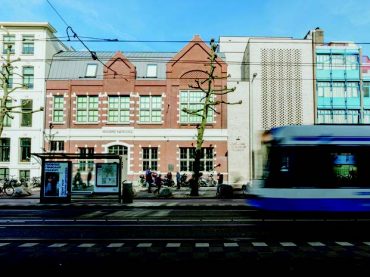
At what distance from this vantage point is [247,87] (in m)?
42.6

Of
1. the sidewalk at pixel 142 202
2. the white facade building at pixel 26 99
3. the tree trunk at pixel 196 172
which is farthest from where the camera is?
the white facade building at pixel 26 99

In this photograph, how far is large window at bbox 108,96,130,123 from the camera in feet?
136

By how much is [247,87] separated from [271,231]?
103ft

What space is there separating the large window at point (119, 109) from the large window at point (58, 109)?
14.9 feet

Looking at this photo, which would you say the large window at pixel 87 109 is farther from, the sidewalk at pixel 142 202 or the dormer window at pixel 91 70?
the sidewalk at pixel 142 202

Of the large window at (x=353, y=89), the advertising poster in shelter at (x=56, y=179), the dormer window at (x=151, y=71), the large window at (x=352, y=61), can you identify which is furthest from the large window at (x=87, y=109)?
the large window at (x=352, y=61)

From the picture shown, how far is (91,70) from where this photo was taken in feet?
141

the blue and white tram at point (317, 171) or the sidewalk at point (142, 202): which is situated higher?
the blue and white tram at point (317, 171)

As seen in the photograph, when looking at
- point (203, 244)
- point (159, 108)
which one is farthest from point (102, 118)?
point (203, 244)

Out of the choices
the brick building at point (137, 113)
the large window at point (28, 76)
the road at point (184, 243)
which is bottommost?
the road at point (184, 243)

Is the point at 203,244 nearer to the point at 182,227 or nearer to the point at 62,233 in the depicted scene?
the point at 182,227

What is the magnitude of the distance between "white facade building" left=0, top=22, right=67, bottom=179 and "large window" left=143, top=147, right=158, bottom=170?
952cm

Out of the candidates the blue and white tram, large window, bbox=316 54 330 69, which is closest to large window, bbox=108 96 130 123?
large window, bbox=316 54 330 69

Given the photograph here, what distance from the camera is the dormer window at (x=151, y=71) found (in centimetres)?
4248
